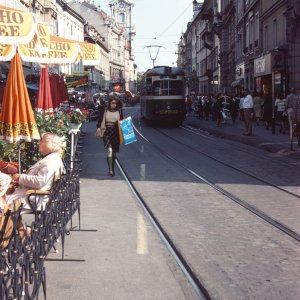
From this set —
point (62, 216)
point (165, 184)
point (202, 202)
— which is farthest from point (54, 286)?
point (165, 184)

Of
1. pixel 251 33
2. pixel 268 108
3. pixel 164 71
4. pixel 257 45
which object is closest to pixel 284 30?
pixel 268 108

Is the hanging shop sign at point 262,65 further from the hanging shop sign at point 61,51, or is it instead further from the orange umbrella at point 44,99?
the orange umbrella at point 44,99

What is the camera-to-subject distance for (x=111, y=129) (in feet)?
43.5

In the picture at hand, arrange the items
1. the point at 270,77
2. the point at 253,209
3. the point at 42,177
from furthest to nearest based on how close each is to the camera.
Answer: the point at 270,77 → the point at 253,209 → the point at 42,177

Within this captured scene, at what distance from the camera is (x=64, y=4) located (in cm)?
6556

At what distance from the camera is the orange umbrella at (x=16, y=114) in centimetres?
835

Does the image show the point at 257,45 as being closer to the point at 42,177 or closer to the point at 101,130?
the point at 101,130

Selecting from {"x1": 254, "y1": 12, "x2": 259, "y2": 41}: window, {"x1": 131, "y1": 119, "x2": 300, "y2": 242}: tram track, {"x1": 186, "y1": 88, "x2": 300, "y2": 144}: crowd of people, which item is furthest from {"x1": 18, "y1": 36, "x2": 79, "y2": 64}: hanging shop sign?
{"x1": 254, "y1": 12, "x2": 259, "y2": 41}: window

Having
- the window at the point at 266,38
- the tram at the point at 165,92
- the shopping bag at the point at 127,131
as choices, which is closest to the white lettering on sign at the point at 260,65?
the window at the point at 266,38

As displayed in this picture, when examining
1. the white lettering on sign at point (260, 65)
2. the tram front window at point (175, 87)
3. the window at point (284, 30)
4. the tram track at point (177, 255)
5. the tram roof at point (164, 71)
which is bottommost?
the tram track at point (177, 255)

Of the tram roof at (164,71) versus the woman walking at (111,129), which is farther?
the tram roof at (164,71)

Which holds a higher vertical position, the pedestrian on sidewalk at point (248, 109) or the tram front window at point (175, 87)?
the tram front window at point (175, 87)

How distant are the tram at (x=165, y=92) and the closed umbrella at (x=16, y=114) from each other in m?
24.7

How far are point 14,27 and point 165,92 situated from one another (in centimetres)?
2521
